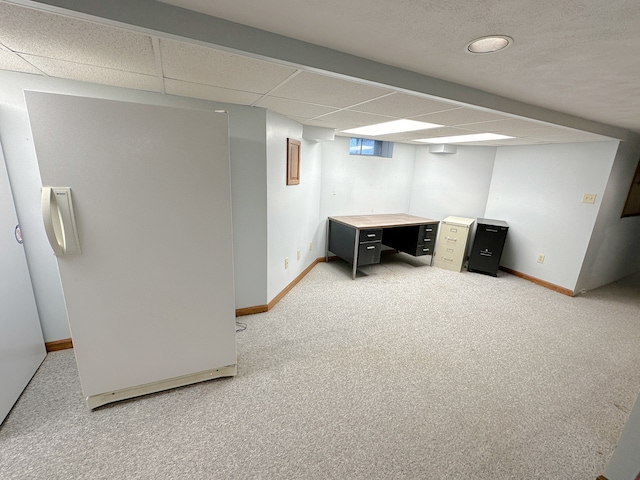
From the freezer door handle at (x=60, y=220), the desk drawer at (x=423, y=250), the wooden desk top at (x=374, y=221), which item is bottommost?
the desk drawer at (x=423, y=250)

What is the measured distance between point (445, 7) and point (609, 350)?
3.31 m

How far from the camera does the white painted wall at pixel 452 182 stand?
444cm

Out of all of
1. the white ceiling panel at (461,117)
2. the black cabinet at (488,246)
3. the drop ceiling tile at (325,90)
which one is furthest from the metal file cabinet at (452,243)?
the drop ceiling tile at (325,90)

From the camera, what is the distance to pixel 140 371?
1.69 metres

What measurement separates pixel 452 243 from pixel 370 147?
211 cm

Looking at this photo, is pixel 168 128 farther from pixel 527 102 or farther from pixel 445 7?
pixel 527 102

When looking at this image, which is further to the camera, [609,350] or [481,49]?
[609,350]

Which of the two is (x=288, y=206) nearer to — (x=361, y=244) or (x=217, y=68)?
(x=361, y=244)

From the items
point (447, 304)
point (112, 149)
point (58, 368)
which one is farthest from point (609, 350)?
point (58, 368)

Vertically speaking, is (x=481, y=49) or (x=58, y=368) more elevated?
(x=481, y=49)

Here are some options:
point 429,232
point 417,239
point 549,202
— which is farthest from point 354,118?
point 549,202

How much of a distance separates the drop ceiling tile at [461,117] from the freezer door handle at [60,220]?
2491 millimetres

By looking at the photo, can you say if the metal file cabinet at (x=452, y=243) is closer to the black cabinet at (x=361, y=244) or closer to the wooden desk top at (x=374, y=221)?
the wooden desk top at (x=374, y=221)

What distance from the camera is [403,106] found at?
76.1 inches
